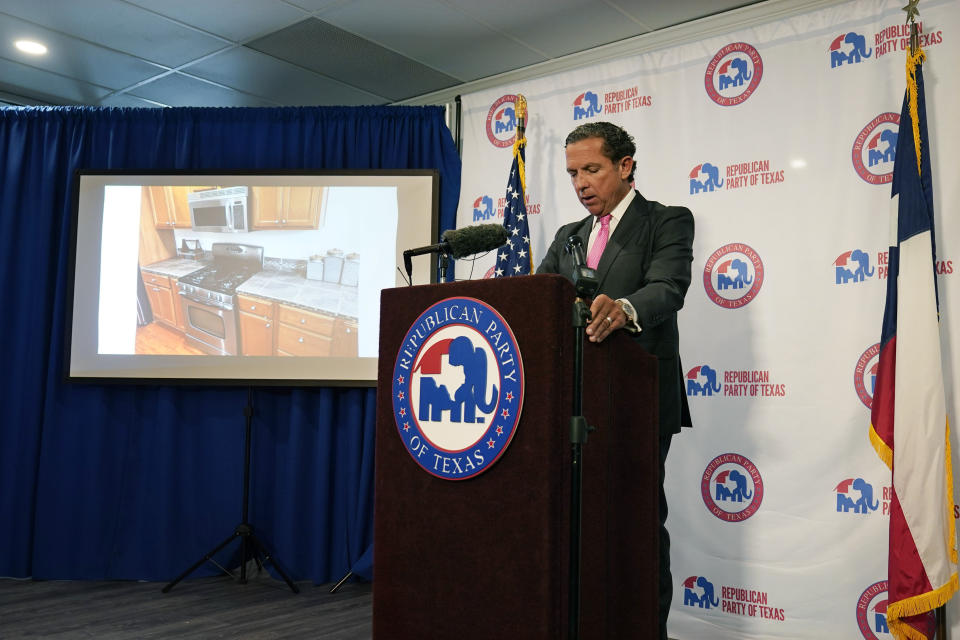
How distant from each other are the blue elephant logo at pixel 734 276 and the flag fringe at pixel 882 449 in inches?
34.2

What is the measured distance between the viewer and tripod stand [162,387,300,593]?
4145mm

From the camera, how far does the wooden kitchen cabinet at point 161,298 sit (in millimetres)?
4512

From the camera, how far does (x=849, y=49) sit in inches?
134

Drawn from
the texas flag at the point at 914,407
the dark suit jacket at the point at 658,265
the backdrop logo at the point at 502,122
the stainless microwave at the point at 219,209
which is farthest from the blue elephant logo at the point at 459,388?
the stainless microwave at the point at 219,209

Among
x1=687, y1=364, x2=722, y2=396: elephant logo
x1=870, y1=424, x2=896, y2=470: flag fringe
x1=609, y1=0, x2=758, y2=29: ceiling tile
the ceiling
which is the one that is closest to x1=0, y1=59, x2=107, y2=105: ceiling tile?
the ceiling

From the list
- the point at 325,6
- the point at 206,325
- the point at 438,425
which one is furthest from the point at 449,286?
the point at 206,325

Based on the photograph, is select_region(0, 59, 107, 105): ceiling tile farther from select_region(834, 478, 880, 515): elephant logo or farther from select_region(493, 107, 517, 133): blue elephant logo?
select_region(834, 478, 880, 515): elephant logo

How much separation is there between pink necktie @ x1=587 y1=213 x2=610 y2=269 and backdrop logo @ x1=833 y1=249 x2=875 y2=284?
155 cm

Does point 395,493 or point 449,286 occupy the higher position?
point 449,286

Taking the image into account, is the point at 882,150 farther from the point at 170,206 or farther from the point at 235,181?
the point at 170,206

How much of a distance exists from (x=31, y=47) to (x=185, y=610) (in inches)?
125

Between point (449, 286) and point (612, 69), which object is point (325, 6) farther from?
point (449, 286)

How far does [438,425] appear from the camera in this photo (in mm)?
1579

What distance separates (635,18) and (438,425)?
300cm
